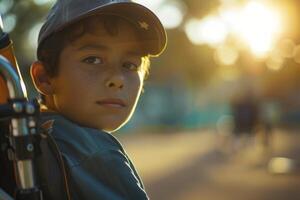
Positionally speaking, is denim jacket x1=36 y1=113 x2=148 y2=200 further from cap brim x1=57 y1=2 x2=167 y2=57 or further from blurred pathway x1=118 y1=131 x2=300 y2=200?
blurred pathway x1=118 y1=131 x2=300 y2=200

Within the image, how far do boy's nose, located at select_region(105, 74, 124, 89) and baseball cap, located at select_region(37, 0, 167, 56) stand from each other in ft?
0.59

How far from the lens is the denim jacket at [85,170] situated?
156 centimetres

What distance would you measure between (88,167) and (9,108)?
26 cm

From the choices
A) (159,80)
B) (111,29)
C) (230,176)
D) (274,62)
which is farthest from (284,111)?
(111,29)

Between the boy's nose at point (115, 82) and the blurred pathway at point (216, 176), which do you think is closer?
the boy's nose at point (115, 82)

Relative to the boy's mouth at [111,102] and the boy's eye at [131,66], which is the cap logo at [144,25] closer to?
the boy's eye at [131,66]

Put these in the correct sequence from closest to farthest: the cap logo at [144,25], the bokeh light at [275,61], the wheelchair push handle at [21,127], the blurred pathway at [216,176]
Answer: the wheelchair push handle at [21,127], the cap logo at [144,25], the blurred pathway at [216,176], the bokeh light at [275,61]

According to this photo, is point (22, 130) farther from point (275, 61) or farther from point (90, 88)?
point (275, 61)

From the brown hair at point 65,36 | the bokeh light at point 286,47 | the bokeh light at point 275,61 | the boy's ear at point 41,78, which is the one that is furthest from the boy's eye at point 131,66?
the bokeh light at point 275,61

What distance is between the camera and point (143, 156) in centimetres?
1555

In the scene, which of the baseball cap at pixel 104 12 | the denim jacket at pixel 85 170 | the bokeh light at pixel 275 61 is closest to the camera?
the denim jacket at pixel 85 170

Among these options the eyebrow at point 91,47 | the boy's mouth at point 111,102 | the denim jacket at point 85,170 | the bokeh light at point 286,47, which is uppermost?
the bokeh light at point 286,47

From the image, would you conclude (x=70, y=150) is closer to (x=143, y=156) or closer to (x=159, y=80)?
(x=143, y=156)

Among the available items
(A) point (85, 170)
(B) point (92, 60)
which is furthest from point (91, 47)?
(A) point (85, 170)
